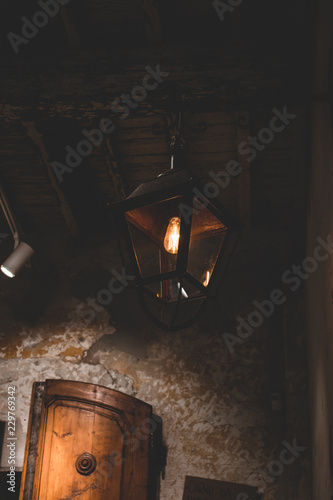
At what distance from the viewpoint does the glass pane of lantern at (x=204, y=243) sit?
6.37ft

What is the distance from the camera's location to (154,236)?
6.52ft

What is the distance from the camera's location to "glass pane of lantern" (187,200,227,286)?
1941 millimetres

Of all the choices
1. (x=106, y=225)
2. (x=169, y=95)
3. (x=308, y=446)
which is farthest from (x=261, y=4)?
(x=308, y=446)

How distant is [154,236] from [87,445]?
1.85m

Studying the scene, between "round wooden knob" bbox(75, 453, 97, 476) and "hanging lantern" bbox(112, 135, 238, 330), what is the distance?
160cm

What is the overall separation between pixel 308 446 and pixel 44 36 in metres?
3.38

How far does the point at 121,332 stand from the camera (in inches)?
139
